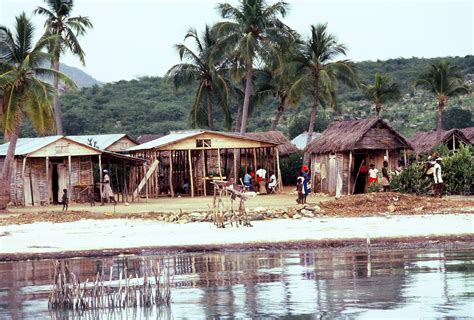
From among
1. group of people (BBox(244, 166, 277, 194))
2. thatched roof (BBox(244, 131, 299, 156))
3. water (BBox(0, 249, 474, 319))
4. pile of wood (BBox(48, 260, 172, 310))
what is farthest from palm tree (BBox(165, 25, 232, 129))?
pile of wood (BBox(48, 260, 172, 310))

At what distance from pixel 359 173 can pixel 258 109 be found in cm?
5384

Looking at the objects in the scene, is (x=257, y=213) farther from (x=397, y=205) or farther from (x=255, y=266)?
(x=255, y=266)

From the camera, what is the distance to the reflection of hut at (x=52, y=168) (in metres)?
41.6

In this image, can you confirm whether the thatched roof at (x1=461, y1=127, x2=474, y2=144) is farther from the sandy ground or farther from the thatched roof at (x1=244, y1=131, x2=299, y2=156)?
the sandy ground

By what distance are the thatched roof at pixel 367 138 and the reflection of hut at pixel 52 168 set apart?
8219 mm

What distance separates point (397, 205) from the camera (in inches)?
1268

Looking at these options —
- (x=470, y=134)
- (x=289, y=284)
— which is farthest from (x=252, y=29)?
(x=289, y=284)

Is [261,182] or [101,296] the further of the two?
[261,182]

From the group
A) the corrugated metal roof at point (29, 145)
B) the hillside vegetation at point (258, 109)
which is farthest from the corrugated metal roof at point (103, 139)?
the hillside vegetation at point (258, 109)

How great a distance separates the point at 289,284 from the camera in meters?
18.5

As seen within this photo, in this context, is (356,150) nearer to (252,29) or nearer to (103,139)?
(252,29)

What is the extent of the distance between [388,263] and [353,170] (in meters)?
22.6

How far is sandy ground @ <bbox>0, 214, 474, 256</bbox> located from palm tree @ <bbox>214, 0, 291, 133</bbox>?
71.5ft

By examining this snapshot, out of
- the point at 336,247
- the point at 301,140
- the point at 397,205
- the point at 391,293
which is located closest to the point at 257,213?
the point at 397,205
